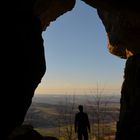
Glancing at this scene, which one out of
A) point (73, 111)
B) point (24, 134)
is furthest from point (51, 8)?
point (73, 111)

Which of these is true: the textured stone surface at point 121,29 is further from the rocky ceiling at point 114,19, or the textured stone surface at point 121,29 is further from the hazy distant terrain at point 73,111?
the hazy distant terrain at point 73,111

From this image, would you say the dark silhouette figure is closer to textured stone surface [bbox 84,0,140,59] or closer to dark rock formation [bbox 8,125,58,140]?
dark rock formation [bbox 8,125,58,140]

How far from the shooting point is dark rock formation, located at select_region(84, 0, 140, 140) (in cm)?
2198

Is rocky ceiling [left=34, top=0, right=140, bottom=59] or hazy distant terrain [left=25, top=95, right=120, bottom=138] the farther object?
hazy distant terrain [left=25, top=95, right=120, bottom=138]

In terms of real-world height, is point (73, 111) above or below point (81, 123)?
above

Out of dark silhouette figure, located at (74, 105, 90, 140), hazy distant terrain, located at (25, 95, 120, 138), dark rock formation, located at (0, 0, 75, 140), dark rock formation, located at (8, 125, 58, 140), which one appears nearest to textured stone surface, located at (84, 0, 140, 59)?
hazy distant terrain, located at (25, 95, 120, 138)

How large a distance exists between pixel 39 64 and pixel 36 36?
112 centimetres

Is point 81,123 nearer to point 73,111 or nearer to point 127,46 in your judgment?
point 127,46

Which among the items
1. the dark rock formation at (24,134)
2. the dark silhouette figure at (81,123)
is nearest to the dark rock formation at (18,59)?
the dark silhouette figure at (81,123)

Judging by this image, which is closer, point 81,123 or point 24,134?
point 81,123

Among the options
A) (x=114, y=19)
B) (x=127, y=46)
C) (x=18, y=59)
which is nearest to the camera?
(x=18, y=59)

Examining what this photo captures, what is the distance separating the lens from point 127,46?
28.7 meters

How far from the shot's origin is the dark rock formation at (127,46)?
22.0 metres

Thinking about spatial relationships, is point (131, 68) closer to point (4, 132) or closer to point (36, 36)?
point (36, 36)
